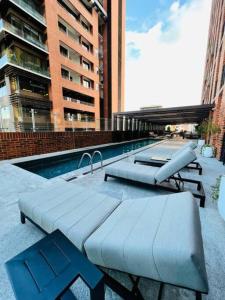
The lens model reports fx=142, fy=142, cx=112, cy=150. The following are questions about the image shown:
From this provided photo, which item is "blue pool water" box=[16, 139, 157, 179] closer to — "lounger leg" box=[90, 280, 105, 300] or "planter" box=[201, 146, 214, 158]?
"lounger leg" box=[90, 280, 105, 300]

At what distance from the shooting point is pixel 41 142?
6.71 meters

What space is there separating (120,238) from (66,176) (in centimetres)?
299

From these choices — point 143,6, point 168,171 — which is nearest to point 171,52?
point 143,6

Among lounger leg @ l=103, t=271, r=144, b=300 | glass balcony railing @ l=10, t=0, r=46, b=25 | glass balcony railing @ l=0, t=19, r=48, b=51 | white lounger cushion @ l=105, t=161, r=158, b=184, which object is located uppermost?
glass balcony railing @ l=10, t=0, r=46, b=25

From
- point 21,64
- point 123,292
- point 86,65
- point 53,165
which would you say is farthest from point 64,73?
point 123,292

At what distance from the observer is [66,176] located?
3760 millimetres

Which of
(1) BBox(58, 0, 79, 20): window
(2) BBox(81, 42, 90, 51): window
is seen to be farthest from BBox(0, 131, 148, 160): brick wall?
(1) BBox(58, 0, 79, 20): window

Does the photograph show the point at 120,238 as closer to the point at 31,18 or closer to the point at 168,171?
the point at 168,171

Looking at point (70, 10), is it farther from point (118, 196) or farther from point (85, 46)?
point (118, 196)

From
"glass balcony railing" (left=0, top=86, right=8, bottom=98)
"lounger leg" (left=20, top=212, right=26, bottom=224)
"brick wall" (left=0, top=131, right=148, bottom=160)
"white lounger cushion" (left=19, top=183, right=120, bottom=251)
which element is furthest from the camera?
"glass balcony railing" (left=0, top=86, right=8, bottom=98)

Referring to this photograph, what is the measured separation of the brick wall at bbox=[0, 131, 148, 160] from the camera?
555 centimetres

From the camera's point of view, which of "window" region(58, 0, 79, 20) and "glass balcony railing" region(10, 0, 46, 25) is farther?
"window" region(58, 0, 79, 20)

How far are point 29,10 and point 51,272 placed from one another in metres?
16.0

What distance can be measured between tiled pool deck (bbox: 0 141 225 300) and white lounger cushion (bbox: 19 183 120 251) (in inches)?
12.6
